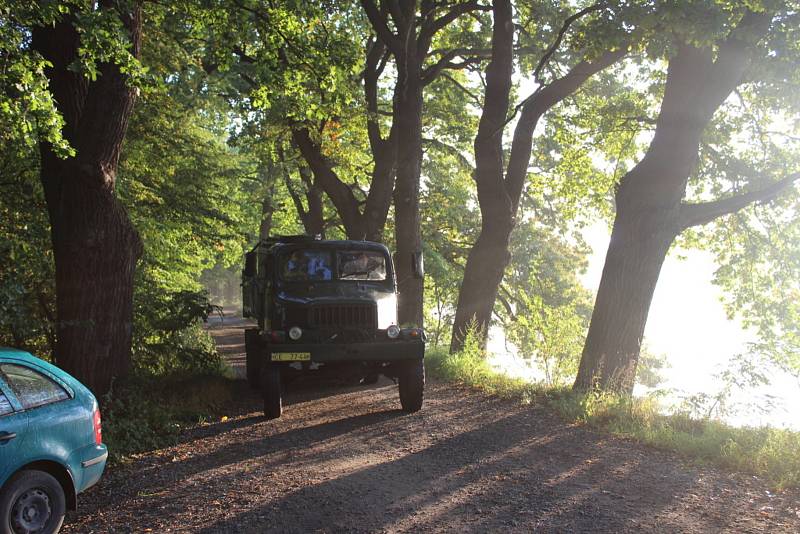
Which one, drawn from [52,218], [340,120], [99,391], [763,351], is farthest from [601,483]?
[340,120]

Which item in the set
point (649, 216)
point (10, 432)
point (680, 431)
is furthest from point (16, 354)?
point (649, 216)

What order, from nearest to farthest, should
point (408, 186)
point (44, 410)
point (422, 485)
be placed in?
point (44, 410) < point (422, 485) < point (408, 186)

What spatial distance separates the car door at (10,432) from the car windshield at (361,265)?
5.79 m

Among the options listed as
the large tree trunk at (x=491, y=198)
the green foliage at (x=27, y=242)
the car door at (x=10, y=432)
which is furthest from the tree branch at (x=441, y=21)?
the car door at (x=10, y=432)

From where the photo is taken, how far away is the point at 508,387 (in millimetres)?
9969

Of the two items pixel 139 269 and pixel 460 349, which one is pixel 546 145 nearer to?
pixel 460 349

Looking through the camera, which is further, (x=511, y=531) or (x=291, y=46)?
(x=291, y=46)

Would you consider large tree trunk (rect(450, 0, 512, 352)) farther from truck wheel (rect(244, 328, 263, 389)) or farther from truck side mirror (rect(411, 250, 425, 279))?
truck wheel (rect(244, 328, 263, 389))

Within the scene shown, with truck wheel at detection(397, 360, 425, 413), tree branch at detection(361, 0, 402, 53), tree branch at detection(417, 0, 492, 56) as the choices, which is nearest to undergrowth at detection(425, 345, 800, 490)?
truck wheel at detection(397, 360, 425, 413)

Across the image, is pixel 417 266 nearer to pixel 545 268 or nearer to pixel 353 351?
pixel 353 351

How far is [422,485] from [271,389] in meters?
3.54

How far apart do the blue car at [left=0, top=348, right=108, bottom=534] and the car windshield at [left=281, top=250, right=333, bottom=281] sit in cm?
481

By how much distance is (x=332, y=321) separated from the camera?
341 inches

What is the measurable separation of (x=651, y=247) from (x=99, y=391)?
7805 mm
